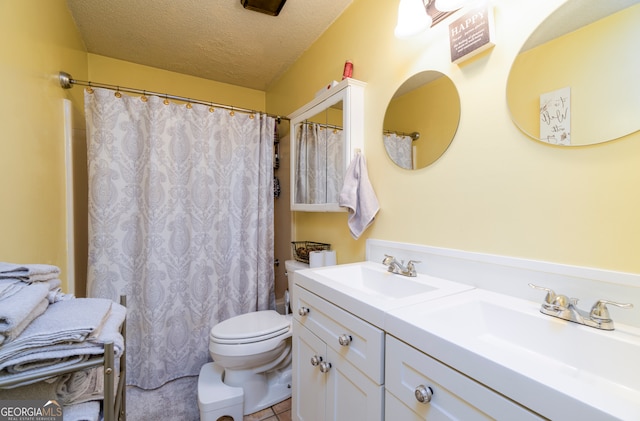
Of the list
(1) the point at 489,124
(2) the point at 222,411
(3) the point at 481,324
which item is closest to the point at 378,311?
(3) the point at 481,324

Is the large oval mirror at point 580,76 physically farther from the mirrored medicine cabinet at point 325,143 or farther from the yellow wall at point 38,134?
the yellow wall at point 38,134

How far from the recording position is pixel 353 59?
157cm

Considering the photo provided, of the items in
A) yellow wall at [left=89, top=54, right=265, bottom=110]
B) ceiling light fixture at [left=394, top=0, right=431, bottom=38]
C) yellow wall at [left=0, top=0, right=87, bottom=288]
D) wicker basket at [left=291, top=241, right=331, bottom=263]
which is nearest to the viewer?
yellow wall at [left=0, top=0, right=87, bottom=288]

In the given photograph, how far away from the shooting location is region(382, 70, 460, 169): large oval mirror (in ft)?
3.52

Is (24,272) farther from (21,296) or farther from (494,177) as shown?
(494,177)

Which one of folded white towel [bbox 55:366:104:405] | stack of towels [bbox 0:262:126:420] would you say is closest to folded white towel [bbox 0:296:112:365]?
stack of towels [bbox 0:262:126:420]

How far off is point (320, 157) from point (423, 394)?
4.51 ft

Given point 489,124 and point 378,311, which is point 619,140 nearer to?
point 489,124

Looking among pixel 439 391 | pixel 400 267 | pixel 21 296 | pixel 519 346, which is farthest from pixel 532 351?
pixel 21 296

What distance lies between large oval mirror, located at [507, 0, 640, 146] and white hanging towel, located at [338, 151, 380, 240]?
68 centimetres

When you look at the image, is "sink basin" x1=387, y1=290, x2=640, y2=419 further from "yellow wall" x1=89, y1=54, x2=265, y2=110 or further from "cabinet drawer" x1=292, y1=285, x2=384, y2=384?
"yellow wall" x1=89, y1=54, x2=265, y2=110

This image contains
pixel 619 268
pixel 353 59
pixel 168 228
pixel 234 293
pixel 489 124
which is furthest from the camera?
pixel 234 293

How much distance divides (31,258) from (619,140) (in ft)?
6.74

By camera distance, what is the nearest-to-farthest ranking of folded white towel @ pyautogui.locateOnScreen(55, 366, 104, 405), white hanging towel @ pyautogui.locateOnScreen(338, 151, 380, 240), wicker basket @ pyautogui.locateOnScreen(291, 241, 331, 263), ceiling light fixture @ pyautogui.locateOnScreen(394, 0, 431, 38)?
1. folded white towel @ pyautogui.locateOnScreen(55, 366, 104, 405)
2. ceiling light fixture @ pyautogui.locateOnScreen(394, 0, 431, 38)
3. white hanging towel @ pyautogui.locateOnScreen(338, 151, 380, 240)
4. wicker basket @ pyautogui.locateOnScreen(291, 241, 331, 263)
